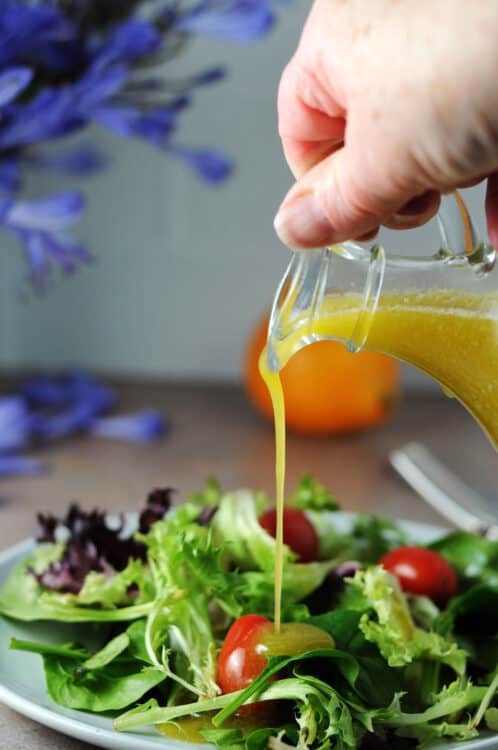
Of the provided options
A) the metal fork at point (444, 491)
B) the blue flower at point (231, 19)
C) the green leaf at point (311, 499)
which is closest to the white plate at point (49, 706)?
the green leaf at point (311, 499)

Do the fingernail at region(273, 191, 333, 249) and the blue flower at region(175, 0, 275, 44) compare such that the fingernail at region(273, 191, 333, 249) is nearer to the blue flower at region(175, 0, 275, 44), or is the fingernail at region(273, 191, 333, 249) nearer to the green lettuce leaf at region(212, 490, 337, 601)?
the green lettuce leaf at region(212, 490, 337, 601)

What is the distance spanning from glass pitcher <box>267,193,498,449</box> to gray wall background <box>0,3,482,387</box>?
1306mm

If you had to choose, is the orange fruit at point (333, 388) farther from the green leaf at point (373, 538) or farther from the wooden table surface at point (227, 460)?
the green leaf at point (373, 538)

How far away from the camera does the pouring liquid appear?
77 cm

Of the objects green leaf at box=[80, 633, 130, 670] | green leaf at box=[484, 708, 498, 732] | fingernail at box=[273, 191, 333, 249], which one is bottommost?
green leaf at box=[484, 708, 498, 732]

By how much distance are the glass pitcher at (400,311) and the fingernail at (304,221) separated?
0.07 metres

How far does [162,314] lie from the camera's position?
2.13 meters

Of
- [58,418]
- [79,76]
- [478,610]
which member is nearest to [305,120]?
[478,610]

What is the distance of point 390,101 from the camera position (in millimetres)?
584

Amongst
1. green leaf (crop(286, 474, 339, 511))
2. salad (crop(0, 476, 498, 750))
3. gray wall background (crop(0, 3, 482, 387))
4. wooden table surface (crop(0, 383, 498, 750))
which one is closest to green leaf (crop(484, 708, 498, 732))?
salad (crop(0, 476, 498, 750))

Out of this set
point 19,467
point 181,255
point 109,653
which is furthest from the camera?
point 181,255

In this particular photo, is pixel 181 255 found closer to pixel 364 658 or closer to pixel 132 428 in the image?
pixel 132 428

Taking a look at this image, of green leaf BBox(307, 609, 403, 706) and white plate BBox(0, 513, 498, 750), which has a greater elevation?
white plate BBox(0, 513, 498, 750)

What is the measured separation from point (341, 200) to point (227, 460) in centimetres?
103
